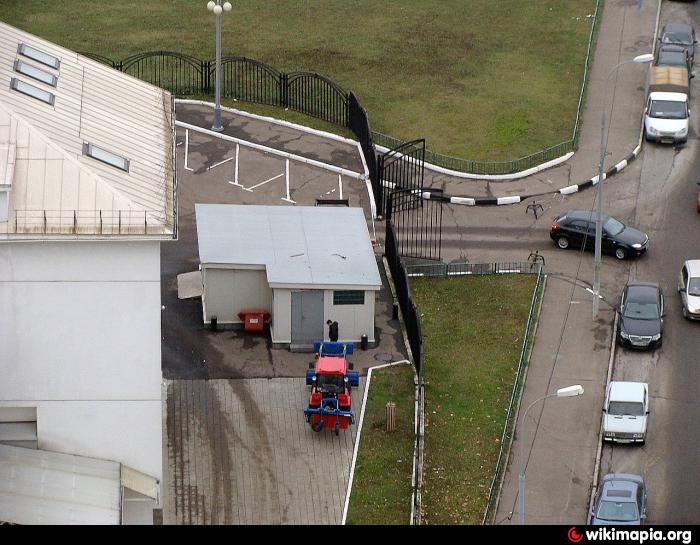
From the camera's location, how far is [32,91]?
41.4 m

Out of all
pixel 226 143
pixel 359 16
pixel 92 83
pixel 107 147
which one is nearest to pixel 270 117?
pixel 226 143

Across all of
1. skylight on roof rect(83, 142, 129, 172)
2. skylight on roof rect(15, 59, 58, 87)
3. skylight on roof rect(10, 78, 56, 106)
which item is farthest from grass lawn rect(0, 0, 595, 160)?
skylight on roof rect(83, 142, 129, 172)

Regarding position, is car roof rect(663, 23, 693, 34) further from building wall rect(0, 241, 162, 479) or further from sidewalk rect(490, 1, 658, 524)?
building wall rect(0, 241, 162, 479)

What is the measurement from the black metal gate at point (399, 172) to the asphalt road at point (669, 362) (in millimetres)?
8690

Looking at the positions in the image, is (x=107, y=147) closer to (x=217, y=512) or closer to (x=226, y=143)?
(x=217, y=512)

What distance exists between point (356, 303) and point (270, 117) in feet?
66.8

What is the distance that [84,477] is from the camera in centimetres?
3691

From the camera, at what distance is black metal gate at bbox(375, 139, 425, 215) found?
59.7 meters

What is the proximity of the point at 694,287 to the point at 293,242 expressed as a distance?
13681mm

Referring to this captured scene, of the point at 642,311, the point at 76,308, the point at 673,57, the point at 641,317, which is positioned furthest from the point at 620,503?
the point at 673,57

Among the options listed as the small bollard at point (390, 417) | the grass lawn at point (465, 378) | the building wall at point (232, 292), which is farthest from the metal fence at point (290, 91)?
the small bollard at point (390, 417)

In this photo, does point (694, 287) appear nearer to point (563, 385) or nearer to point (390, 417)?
point (563, 385)

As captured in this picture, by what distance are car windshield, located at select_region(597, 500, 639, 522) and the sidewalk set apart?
49.1 inches

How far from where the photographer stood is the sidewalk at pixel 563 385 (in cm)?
4250
